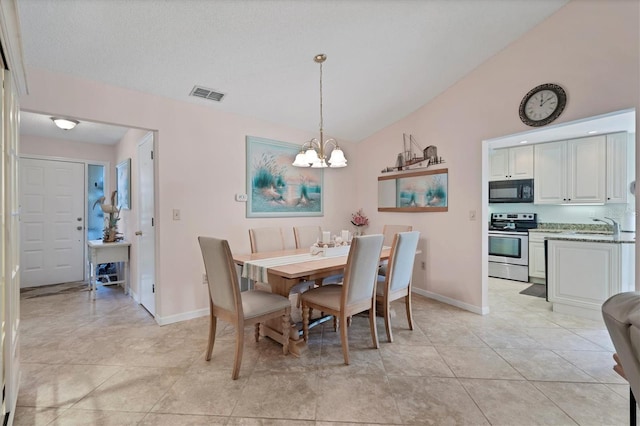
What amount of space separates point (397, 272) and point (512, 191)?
3.35m

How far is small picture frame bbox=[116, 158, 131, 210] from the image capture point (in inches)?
160

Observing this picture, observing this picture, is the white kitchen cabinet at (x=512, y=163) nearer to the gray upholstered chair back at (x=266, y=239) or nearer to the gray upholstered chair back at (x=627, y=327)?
the gray upholstered chair back at (x=266, y=239)

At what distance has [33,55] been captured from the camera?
7.21 ft

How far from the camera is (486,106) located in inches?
124

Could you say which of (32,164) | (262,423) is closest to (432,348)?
(262,423)

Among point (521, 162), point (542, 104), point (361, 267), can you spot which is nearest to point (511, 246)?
point (521, 162)

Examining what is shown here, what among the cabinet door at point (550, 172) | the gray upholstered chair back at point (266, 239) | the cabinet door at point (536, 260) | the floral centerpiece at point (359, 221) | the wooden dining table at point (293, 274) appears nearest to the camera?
the wooden dining table at point (293, 274)

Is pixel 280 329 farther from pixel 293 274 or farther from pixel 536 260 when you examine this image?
pixel 536 260

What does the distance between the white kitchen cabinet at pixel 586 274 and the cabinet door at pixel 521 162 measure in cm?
169

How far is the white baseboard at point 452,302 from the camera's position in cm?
324

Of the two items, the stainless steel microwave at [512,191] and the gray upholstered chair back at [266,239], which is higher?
the stainless steel microwave at [512,191]

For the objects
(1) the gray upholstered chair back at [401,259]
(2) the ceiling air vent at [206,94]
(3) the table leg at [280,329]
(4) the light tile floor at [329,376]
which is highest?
(2) the ceiling air vent at [206,94]

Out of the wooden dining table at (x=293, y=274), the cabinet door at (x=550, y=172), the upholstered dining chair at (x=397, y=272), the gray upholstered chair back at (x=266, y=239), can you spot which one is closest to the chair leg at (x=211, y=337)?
the wooden dining table at (x=293, y=274)

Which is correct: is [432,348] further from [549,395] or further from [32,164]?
[32,164]
